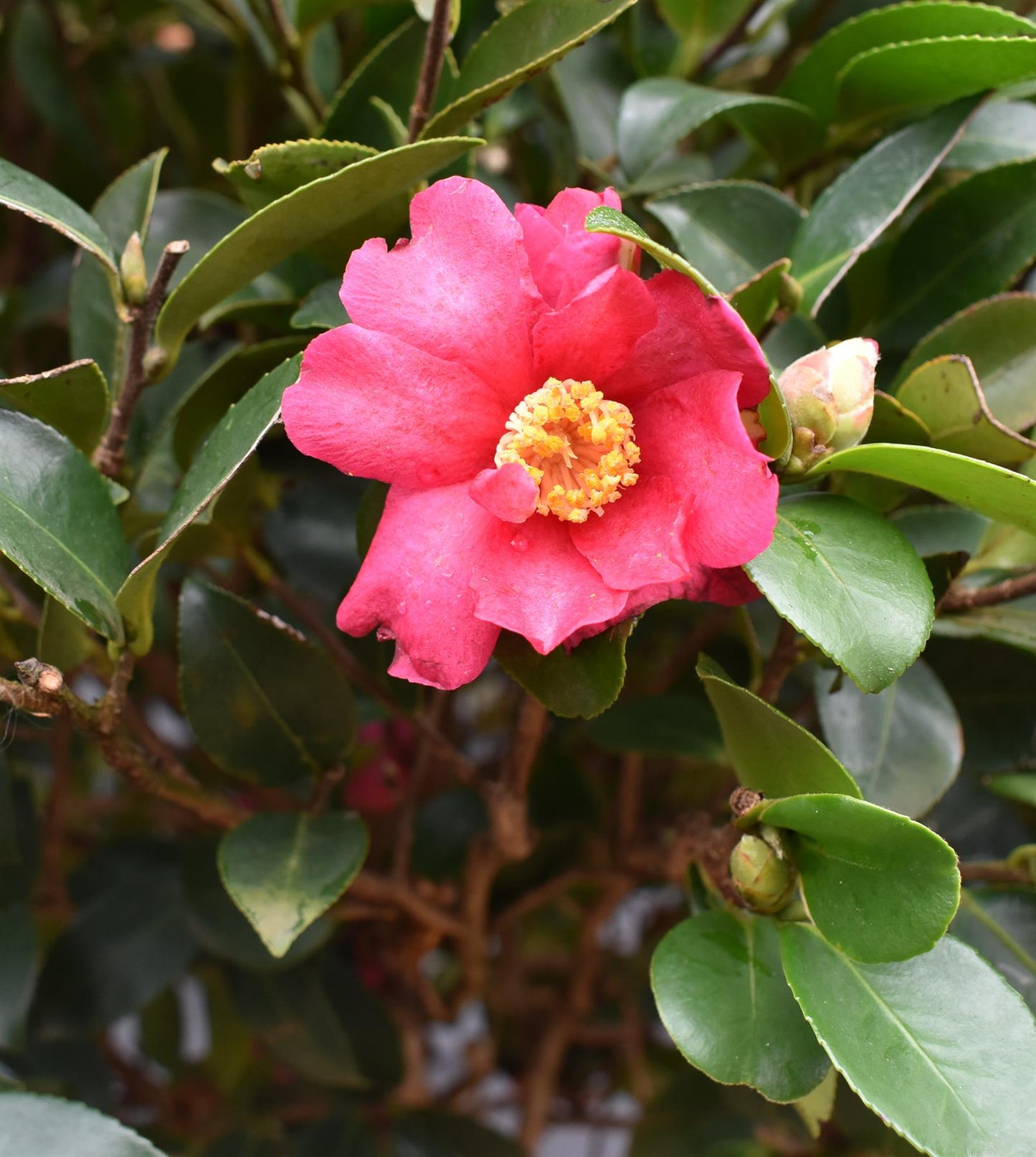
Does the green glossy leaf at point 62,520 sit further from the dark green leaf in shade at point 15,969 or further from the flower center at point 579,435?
the dark green leaf in shade at point 15,969

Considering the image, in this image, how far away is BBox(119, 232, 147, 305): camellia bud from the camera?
64 centimetres

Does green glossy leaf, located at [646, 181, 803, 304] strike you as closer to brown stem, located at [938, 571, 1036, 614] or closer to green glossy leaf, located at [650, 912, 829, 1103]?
brown stem, located at [938, 571, 1036, 614]

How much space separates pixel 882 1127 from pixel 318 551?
1.99 feet

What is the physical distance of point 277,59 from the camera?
2.76 ft

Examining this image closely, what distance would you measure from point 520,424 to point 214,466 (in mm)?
158

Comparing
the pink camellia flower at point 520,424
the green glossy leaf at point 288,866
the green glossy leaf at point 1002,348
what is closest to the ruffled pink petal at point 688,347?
the pink camellia flower at point 520,424

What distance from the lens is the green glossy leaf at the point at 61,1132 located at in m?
0.63

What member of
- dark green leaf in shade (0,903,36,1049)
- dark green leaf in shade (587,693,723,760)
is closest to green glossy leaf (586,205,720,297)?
dark green leaf in shade (587,693,723,760)

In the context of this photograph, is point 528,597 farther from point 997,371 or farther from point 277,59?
point 277,59

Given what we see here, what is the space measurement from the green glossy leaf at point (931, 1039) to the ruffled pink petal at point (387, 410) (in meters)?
0.32

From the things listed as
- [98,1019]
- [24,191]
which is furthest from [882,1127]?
[24,191]

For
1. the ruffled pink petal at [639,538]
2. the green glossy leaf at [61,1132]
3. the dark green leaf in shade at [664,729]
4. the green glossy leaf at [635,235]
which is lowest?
the green glossy leaf at [61,1132]

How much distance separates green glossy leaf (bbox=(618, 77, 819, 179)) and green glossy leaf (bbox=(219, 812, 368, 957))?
0.48 metres

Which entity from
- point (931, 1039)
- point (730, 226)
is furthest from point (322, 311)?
point (931, 1039)
